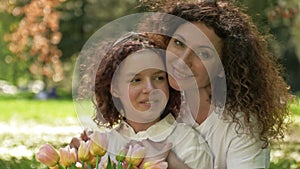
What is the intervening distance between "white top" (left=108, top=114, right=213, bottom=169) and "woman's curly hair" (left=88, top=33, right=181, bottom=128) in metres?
0.08

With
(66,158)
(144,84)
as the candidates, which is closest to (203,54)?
(144,84)

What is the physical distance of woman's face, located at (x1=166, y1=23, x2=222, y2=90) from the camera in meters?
3.50

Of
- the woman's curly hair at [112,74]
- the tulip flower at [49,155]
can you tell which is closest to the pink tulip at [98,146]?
the tulip flower at [49,155]

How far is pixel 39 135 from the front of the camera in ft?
34.7

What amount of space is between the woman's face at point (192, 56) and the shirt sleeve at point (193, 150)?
20 centimetres

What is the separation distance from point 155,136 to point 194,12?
0.55 meters

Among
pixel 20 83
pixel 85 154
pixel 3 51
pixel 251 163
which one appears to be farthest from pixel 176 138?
pixel 20 83

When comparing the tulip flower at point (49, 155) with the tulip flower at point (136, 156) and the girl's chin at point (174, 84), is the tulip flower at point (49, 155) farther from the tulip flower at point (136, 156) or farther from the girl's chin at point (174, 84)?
the girl's chin at point (174, 84)

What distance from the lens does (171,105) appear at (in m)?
3.75

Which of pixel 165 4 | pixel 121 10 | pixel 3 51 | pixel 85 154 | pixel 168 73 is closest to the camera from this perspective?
pixel 85 154

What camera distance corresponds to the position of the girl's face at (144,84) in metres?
3.55

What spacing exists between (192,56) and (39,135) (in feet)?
23.8

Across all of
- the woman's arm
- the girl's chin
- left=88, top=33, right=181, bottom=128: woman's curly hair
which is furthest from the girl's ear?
the woman's arm

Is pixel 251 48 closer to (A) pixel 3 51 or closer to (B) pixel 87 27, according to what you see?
(B) pixel 87 27
